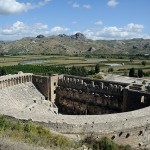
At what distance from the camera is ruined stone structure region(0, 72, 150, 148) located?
2589 cm

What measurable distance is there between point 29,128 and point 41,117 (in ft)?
11.9

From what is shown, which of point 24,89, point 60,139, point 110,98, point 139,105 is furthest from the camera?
point 24,89

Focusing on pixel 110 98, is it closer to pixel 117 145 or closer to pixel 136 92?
pixel 136 92

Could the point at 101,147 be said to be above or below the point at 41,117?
below

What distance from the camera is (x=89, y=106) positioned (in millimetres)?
41875

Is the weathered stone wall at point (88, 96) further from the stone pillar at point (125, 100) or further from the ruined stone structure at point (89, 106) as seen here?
the stone pillar at point (125, 100)

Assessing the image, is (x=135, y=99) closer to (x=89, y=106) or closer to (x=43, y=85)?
(x=89, y=106)

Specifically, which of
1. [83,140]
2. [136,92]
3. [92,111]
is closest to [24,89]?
[92,111]

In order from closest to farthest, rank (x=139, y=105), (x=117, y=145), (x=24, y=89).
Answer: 1. (x=117, y=145)
2. (x=139, y=105)
3. (x=24, y=89)

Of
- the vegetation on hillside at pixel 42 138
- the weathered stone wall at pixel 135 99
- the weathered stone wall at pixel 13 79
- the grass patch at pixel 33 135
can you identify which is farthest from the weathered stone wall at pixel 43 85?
the grass patch at pixel 33 135

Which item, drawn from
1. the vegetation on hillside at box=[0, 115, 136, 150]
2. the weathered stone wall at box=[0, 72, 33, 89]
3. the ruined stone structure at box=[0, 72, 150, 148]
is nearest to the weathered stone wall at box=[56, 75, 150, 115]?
the ruined stone structure at box=[0, 72, 150, 148]

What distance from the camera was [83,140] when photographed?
2516 centimetres

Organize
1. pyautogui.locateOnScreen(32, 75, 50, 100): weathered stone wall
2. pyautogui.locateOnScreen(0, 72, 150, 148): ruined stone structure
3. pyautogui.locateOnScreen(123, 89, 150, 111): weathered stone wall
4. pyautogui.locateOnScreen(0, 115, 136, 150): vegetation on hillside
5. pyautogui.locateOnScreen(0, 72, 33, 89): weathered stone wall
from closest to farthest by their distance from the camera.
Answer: pyautogui.locateOnScreen(0, 115, 136, 150): vegetation on hillside
pyautogui.locateOnScreen(0, 72, 150, 148): ruined stone structure
pyautogui.locateOnScreen(123, 89, 150, 111): weathered stone wall
pyautogui.locateOnScreen(0, 72, 33, 89): weathered stone wall
pyautogui.locateOnScreen(32, 75, 50, 100): weathered stone wall

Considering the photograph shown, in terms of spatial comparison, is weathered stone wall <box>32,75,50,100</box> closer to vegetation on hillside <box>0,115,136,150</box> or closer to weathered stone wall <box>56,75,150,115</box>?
weathered stone wall <box>56,75,150,115</box>
